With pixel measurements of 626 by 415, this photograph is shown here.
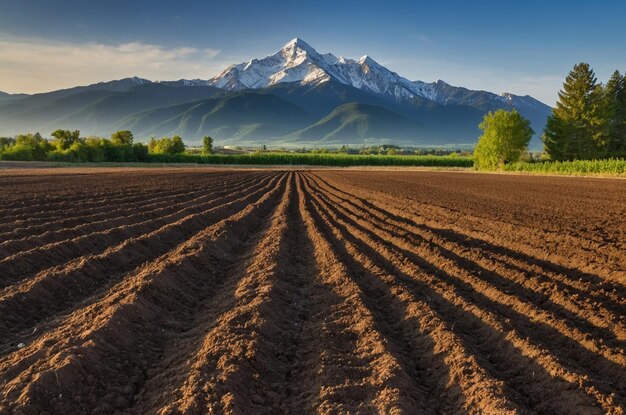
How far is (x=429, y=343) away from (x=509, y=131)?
229 feet

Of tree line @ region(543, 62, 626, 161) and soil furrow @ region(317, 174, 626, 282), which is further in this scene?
tree line @ region(543, 62, 626, 161)

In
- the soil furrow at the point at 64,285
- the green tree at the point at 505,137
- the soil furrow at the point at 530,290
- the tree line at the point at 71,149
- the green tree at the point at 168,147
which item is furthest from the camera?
the green tree at the point at 168,147

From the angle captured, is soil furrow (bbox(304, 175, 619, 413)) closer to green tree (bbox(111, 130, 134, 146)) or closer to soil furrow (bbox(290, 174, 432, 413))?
soil furrow (bbox(290, 174, 432, 413))

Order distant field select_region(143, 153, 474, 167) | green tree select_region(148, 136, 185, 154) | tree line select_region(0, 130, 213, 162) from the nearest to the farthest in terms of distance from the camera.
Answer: tree line select_region(0, 130, 213, 162)
distant field select_region(143, 153, 474, 167)
green tree select_region(148, 136, 185, 154)

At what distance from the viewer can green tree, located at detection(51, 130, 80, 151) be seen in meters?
93.4

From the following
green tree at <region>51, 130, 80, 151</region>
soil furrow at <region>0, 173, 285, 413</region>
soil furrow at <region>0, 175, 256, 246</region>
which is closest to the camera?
soil furrow at <region>0, 173, 285, 413</region>

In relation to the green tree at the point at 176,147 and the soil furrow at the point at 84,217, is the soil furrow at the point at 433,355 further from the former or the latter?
the green tree at the point at 176,147

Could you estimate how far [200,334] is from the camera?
6949 millimetres

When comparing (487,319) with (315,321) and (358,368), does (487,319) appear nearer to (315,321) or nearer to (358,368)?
(358,368)

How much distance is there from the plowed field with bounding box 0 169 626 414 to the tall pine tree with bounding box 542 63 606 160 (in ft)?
193

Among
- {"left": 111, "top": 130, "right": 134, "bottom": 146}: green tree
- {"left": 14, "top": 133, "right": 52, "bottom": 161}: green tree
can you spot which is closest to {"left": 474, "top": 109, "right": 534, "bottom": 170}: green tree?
{"left": 111, "top": 130, "right": 134, "bottom": 146}: green tree

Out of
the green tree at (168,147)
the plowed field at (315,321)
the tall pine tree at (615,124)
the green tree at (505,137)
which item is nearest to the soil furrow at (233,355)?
the plowed field at (315,321)

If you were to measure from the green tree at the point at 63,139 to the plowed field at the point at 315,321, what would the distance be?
8849cm

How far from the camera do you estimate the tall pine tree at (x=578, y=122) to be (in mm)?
65188
